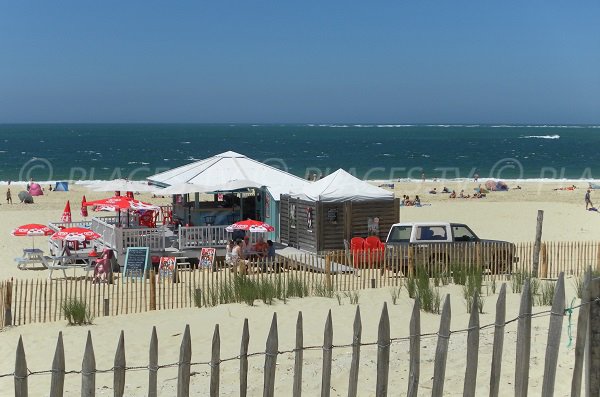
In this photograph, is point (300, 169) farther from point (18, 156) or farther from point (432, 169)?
point (18, 156)

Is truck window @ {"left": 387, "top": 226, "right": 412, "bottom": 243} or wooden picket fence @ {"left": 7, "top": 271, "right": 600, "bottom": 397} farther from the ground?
wooden picket fence @ {"left": 7, "top": 271, "right": 600, "bottom": 397}

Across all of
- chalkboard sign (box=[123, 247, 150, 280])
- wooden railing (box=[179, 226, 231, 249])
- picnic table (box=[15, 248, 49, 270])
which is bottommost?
picnic table (box=[15, 248, 49, 270])

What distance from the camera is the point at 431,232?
18.6m

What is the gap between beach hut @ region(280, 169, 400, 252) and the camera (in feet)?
70.5

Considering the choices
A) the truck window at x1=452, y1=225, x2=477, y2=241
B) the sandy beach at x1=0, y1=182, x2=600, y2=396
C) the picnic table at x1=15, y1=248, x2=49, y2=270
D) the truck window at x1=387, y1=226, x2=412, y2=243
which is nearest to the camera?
the sandy beach at x1=0, y1=182, x2=600, y2=396

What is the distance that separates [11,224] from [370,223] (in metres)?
15.9

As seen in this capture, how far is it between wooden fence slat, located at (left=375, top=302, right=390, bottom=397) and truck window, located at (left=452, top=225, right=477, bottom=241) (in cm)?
1308

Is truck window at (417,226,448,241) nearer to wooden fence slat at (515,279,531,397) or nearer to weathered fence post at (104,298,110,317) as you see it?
weathered fence post at (104,298,110,317)

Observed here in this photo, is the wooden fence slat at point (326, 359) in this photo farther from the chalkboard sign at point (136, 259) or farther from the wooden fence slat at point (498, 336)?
the chalkboard sign at point (136, 259)

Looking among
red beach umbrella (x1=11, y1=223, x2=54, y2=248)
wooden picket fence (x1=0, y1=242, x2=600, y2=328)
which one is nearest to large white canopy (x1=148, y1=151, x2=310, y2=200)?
red beach umbrella (x1=11, y1=223, x2=54, y2=248)

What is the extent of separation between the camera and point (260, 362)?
9703 mm

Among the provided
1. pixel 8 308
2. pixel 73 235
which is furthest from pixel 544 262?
pixel 73 235

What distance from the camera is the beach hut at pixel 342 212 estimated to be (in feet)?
70.5

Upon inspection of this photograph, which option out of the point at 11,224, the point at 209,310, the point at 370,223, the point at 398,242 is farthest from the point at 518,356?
the point at 11,224
